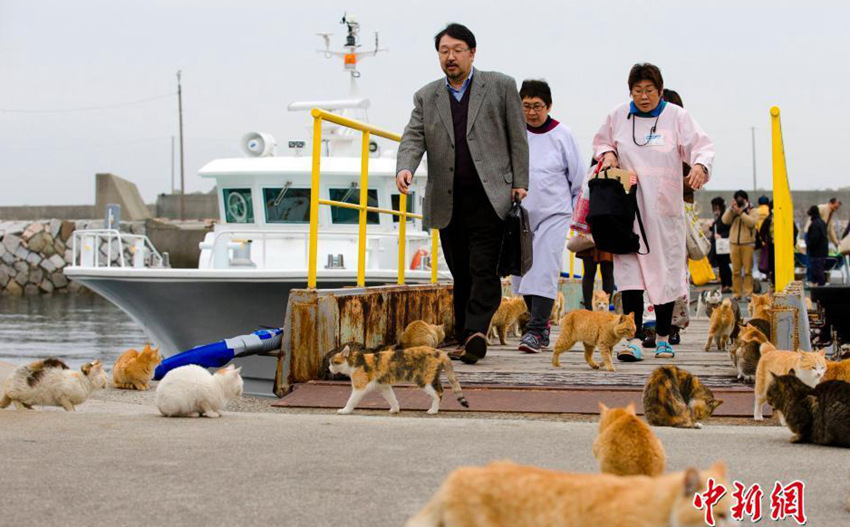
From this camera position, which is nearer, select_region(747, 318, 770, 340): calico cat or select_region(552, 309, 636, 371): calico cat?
select_region(552, 309, 636, 371): calico cat

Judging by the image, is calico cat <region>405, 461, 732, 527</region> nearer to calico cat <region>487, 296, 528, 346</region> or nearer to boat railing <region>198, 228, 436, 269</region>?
calico cat <region>487, 296, 528, 346</region>

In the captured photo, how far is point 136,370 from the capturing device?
7410 millimetres

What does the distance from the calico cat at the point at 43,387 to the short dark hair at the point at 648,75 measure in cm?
359

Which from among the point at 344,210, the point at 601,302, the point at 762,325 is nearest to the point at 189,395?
the point at 762,325

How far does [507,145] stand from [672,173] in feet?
3.42

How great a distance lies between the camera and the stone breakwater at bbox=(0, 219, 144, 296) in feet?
128

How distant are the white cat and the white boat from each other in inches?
247

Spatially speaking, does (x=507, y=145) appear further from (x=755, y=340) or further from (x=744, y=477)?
(x=744, y=477)

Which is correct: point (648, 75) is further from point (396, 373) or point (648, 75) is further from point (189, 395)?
point (189, 395)

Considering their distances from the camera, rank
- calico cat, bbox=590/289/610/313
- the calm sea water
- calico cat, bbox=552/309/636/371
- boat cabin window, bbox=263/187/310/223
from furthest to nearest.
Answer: the calm sea water, boat cabin window, bbox=263/187/310/223, calico cat, bbox=590/289/610/313, calico cat, bbox=552/309/636/371

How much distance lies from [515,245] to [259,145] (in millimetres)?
8676

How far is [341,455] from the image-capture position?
3533mm

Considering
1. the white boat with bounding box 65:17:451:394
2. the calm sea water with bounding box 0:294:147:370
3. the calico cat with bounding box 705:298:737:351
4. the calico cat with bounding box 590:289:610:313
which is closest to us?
the calico cat with bounding box 705:298:737:351

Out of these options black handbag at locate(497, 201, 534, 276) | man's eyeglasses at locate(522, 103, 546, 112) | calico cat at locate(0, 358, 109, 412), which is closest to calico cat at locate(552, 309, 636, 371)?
black handbag at locate(497, 201, 534, 276)
